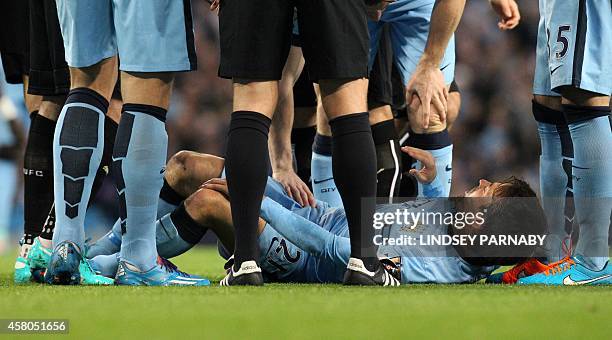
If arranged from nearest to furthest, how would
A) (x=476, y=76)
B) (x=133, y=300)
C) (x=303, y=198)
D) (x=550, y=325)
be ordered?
(x=550, y=325) < (x=133, y=300) < (x=303, y=198) < (x=476, y=76)

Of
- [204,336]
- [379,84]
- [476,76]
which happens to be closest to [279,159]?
[379,84]

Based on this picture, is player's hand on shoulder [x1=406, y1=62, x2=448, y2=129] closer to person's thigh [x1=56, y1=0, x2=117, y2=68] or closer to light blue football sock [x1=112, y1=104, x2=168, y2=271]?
light blue football sock [x1=112, y1=104, x2=168, y2=271]

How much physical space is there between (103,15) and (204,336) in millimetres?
1688

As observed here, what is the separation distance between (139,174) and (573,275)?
1509 mm

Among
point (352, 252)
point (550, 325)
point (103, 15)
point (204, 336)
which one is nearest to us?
point (204, 336)

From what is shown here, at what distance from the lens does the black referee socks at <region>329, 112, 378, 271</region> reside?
3.21m

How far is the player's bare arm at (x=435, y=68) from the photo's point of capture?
146 inches

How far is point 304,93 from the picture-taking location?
16.8ft

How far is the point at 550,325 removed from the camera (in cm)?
227

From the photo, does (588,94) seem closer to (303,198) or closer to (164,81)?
(303,198)

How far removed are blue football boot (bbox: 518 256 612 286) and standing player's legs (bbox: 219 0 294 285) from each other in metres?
1.07

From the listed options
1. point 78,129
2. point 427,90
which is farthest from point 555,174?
point 78,129

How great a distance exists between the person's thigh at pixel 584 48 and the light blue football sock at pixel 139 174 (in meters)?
1.40

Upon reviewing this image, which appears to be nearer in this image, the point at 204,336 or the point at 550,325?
the point at 204,336
